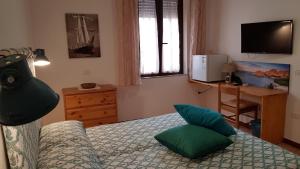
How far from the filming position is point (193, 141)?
1.76 metres

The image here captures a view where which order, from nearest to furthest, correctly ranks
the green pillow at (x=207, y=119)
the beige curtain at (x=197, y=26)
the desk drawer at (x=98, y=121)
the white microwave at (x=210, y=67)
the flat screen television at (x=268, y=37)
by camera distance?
the green pillow at (x=207, y=119), the flat screen television at (x=268, y=37), the desk drawer at (x=98, y=121), the white microwave at (x=210, y=67), the beige curtain at (x=197, y=26)

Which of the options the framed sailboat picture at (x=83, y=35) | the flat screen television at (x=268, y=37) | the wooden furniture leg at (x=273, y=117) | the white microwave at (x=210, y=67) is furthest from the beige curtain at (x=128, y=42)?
the wooden furniture leg at (x=273, y=117)

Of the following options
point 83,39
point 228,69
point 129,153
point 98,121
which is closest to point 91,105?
point 98,121

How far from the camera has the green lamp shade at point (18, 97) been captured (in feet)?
1.83

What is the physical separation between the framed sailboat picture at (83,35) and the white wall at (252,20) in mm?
2073

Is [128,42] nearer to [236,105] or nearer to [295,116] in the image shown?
[236,105]

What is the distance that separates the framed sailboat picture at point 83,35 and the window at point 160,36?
80cm

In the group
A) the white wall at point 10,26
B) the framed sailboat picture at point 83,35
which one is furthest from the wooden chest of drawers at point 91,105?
the white wall at point 10,26

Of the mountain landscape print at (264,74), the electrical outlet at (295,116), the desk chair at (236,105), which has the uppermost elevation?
the mountain landscape print at (264,74)

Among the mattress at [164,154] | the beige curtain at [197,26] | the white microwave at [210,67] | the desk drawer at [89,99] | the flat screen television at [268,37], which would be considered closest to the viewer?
the mattress at [164,154]

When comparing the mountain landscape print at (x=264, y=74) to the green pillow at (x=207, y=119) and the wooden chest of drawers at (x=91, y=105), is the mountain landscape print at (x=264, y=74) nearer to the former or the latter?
the green pillow at (x=207, y=119)

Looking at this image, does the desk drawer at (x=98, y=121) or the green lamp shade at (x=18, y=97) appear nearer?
the green lamp shade at (x=18, y=97)

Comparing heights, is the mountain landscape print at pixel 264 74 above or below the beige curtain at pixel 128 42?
below

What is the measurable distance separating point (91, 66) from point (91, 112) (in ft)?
2.67
